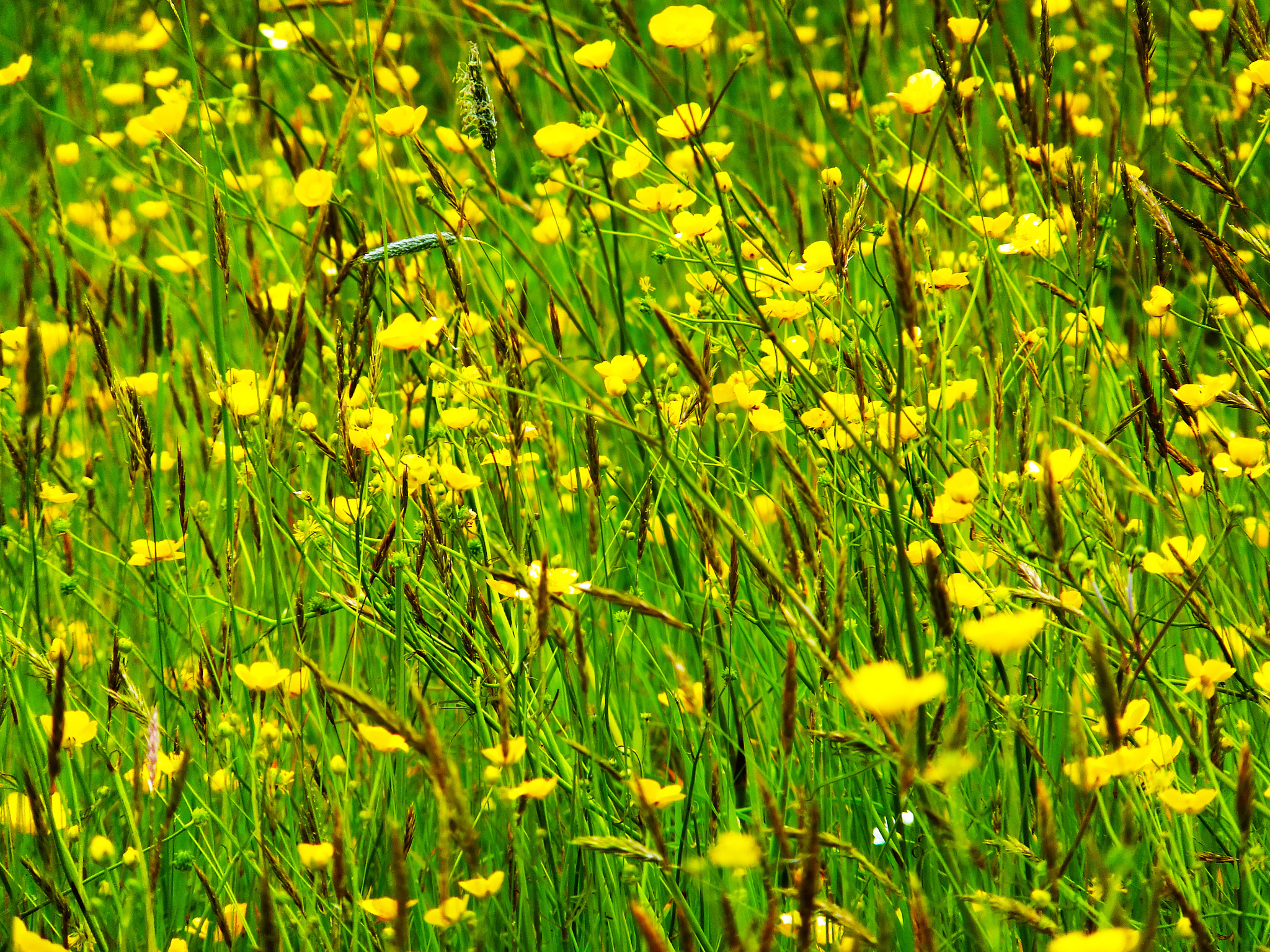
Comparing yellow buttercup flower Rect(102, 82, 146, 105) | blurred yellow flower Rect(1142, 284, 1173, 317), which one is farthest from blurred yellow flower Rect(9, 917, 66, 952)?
yellow buttercup flower Rect(102, 82, 146, 105)

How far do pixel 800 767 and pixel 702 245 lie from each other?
0.60 m

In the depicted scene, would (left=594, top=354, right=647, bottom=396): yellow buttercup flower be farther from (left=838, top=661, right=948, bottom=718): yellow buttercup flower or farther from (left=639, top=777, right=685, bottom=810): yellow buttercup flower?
(left=838, top=661, right=948, bottom=718): yellow buttercup flower

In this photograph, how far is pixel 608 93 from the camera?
370 centimetres

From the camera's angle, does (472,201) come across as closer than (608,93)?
Yes

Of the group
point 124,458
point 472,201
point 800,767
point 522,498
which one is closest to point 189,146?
point 124,458

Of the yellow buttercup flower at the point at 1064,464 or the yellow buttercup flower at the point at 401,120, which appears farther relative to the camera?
the yellow buttercup flower at the point at 401,120

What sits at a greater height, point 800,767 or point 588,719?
point 588,719

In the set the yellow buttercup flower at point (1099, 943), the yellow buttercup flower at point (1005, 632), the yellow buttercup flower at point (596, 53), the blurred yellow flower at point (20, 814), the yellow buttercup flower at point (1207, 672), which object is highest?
the yellow buttercup flower at point (596, 53)

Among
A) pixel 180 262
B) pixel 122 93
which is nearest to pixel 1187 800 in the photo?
pixel 180 262

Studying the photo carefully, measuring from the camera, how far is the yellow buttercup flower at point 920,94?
1.37 metres

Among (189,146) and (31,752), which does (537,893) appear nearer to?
(31,752)

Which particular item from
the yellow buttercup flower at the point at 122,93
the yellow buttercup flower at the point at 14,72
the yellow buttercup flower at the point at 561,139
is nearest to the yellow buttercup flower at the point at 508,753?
the yellow buttercup flower at the point at 561,139

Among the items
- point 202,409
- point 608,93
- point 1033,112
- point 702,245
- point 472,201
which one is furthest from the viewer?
point 608,93

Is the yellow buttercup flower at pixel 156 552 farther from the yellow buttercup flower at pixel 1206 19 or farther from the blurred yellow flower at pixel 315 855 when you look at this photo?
the yellow buttercup flower at pixel 1206 19
